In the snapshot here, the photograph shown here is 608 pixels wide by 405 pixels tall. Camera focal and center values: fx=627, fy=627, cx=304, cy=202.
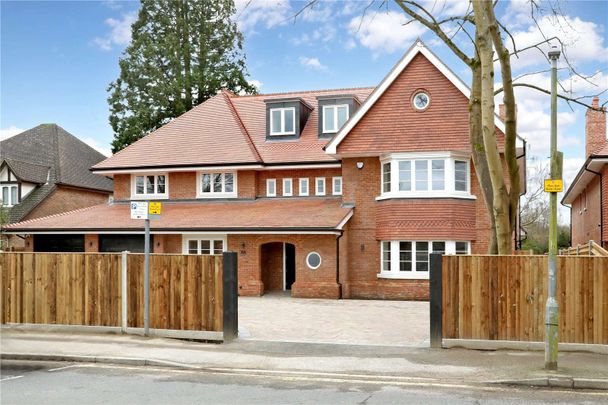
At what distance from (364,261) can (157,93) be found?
22296 mm

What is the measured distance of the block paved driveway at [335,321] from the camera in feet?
45.0

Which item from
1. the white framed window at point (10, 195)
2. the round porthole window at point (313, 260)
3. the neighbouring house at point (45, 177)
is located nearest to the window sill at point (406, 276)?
the round porthole window at point (313, 260)

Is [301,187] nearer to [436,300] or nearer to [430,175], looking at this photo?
[430,175]

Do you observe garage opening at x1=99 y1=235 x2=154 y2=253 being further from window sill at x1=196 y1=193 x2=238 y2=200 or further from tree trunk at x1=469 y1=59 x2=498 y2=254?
tree trunk at x1=469 y1=59 x2=498 y2=254

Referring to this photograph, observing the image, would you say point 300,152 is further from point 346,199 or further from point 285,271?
point 285,271

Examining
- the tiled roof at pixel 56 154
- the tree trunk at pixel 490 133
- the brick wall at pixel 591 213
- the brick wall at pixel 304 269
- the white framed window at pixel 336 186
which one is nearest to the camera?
the tree trunk at pixel 490 133

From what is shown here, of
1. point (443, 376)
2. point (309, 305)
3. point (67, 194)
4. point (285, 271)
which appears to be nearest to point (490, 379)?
point (443, 376)

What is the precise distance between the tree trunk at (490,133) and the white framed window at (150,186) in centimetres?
1822

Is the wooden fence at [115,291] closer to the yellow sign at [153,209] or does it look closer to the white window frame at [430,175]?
the yellow sign at [153,209]

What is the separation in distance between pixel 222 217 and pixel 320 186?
4.57 meters

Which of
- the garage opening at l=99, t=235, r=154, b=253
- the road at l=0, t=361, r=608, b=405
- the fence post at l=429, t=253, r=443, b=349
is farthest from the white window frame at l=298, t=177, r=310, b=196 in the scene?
the road at l=0, t=361, r=608, b=405

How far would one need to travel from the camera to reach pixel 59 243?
27812 millimetres

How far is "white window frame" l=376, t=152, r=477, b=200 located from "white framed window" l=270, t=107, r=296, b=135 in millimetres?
6098

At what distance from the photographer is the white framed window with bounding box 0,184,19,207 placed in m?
36.4
